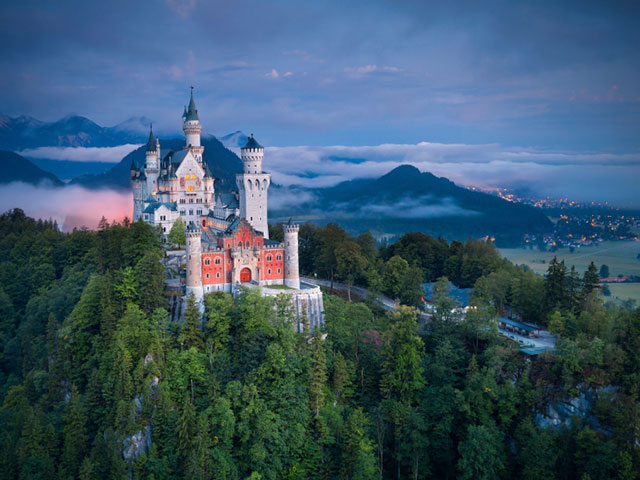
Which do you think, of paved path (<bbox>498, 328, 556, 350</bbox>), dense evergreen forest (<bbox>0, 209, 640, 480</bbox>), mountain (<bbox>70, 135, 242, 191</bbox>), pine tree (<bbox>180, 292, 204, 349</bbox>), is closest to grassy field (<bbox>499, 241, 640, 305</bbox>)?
dense evergreen forest (<bbox>0, 209, 640, 480</bbox>)

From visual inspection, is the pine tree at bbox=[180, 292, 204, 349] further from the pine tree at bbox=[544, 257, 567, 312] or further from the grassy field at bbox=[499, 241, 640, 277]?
the grassy field at bbox=[499, 241, 640, 277]

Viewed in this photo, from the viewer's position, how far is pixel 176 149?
98812 mm

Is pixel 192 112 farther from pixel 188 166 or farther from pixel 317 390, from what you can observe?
pixel 317 390

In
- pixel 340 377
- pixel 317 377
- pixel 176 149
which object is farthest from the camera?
pixel 176 149

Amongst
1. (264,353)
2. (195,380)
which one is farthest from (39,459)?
(264,353)

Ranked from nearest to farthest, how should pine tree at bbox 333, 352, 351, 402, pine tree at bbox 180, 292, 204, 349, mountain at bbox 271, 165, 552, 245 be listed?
pine tree at bbox 180, 292, 204, 349, pine tree at bbox 333, 352, 351, 402, mountain at bbox 271, 165, 552, 245

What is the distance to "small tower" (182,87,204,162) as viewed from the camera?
76812 mm

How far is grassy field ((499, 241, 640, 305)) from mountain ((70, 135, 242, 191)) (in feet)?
182

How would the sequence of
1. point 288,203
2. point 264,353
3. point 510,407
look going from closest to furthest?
point 510,407
point 264,353
point 288,203

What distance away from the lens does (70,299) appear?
201ft

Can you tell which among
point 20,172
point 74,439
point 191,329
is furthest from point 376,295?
point 20,172

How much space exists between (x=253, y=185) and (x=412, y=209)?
76866mm

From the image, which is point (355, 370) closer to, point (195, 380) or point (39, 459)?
point (195, 380)

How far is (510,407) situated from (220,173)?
76260mm
